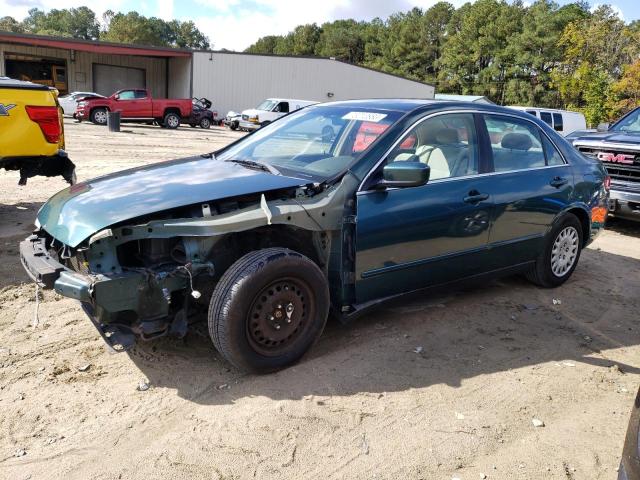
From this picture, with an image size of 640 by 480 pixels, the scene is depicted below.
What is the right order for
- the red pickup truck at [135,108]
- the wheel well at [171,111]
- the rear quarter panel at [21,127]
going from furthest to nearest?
the wheel well at [171,111] → the red pickup truck at [135,108] → the rear quarter panel at [21,127]

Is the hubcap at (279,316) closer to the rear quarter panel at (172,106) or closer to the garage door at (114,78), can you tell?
the rear quarter panel at (172,106)

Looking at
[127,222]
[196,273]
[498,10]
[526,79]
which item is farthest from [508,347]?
[498,10]

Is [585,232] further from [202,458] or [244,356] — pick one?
[202,458]

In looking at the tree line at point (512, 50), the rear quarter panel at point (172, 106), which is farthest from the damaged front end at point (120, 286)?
the tree line at point (512, 50)

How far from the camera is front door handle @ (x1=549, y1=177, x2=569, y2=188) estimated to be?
4.93 m

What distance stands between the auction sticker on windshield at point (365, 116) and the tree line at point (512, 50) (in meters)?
37.5

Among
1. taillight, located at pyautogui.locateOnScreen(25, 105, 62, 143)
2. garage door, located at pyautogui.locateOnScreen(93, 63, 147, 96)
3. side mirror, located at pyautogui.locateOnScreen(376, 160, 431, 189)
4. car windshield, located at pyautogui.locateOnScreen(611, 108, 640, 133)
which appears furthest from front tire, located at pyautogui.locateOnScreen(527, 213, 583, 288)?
garage door, located at pyautogui.locateOnScreen(93, 63, 147, 96)

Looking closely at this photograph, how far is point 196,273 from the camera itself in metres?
3.24

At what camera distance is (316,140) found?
14.1 ft

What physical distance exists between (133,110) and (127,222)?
77.3 ft

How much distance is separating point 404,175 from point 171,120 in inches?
945

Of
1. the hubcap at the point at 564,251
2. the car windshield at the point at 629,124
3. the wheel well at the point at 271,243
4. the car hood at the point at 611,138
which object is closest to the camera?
the wheel well at the point at 271,243

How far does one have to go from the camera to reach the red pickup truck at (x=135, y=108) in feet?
79.0

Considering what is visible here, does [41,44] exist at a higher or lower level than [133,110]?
higher
